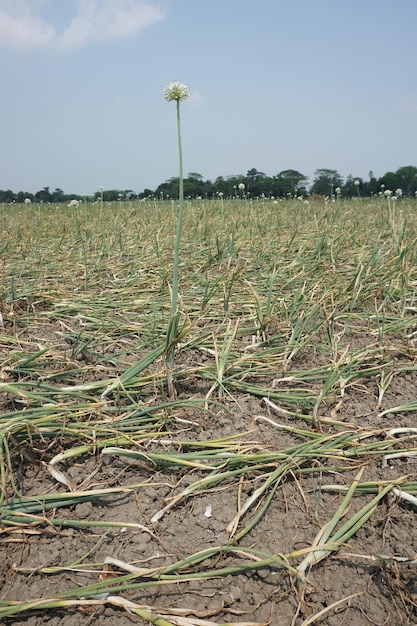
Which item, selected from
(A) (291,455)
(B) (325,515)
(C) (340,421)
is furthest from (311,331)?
(B) (325,515)

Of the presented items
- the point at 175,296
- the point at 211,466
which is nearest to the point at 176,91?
the point at 175,296

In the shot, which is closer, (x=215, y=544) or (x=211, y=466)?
(x=215, y=544)

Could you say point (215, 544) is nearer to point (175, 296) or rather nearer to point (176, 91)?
point (175, 296)

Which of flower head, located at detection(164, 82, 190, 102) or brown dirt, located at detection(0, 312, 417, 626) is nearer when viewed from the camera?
brown dirt, located at detection(0, 312, 417, 626)

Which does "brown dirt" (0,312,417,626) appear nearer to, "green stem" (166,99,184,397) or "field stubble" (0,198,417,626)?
"field stubble" (0,198,417,626)

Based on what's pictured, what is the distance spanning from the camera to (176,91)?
4.61 feet

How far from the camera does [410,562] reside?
108cm

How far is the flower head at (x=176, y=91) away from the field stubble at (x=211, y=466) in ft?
2.38

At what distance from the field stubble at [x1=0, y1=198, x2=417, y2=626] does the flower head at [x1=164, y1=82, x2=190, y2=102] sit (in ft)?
2.38

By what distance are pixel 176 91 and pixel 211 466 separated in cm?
110

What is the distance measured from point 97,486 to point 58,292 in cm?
147

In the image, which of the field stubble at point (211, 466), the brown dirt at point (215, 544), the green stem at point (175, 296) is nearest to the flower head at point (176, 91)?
the green stem at point (175, 296)

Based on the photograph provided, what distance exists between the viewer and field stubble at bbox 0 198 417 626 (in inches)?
40.8

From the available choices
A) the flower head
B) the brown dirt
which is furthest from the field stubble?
the flower head
